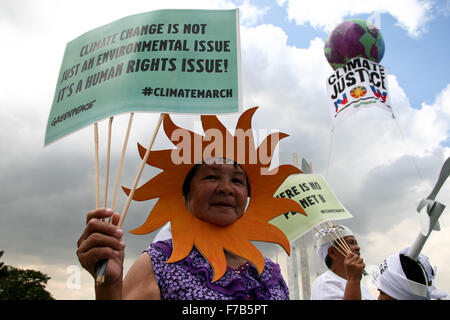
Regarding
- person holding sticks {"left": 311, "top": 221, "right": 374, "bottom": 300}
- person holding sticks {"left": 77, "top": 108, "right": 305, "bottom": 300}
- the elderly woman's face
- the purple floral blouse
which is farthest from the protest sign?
the purple floral blouse

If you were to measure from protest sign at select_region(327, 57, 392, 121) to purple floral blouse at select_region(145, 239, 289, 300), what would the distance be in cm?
535

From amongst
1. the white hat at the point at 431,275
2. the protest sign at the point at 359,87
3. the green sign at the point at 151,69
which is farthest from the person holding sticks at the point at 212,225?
the protest sign at the point at 359,87

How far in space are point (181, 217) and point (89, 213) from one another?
0.87 meters

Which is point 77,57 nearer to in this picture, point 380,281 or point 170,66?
point 170,66

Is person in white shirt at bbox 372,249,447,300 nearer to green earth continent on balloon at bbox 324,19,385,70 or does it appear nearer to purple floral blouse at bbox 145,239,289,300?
purple floral blouse at bbox 145,239,289,300

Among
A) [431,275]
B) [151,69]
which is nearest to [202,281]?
[151,69]

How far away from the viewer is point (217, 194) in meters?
2.28

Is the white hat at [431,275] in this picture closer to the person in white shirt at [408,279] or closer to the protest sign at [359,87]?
the person in white shirt at [408,279]

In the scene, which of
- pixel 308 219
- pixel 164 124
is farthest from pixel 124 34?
pixel 308 219

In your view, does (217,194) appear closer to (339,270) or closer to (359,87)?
(339,270)

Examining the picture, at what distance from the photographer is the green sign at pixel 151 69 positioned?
6.33 feet

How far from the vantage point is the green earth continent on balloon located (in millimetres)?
6996

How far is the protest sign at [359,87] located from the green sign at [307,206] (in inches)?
143

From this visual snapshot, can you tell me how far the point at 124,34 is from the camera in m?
2.14
